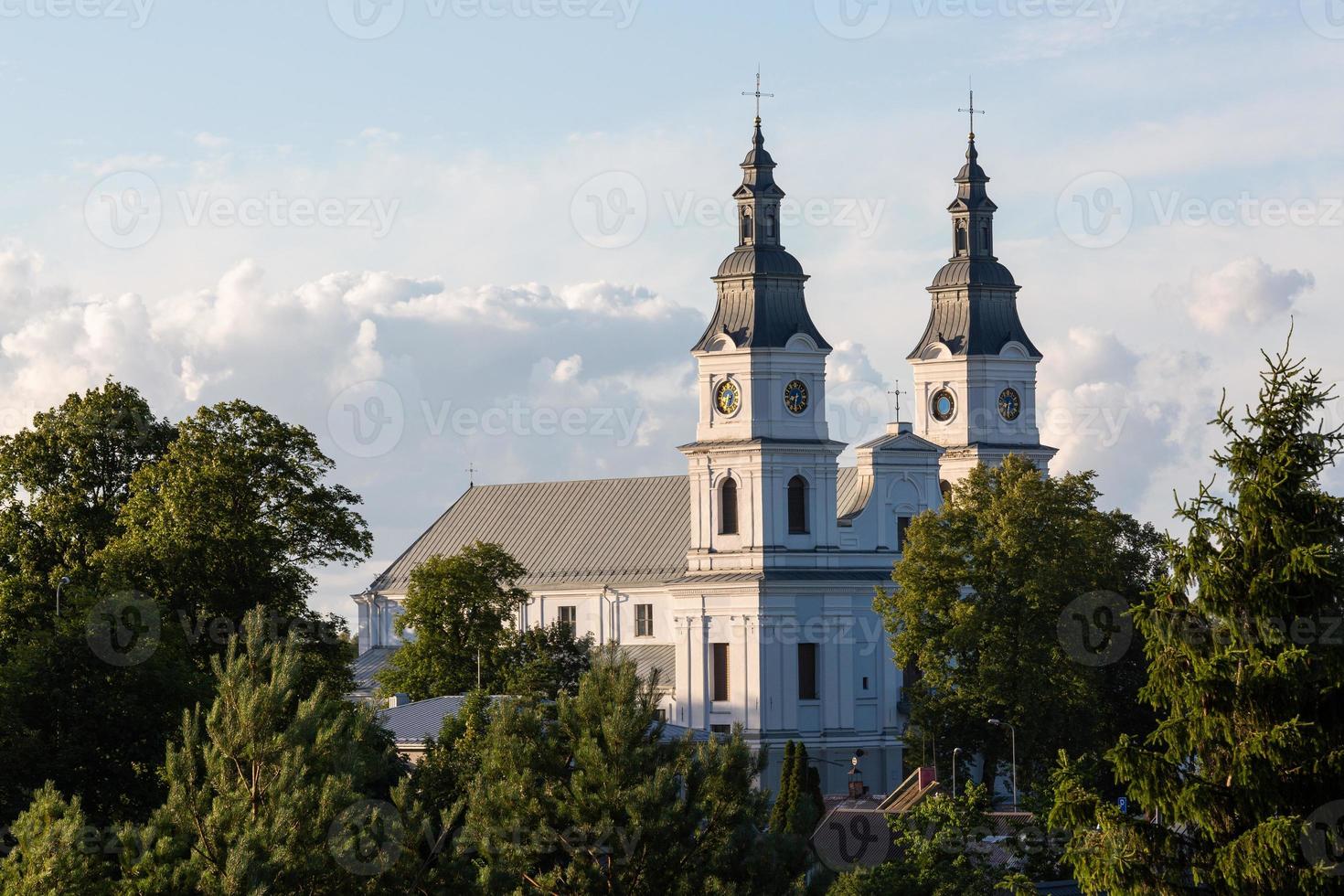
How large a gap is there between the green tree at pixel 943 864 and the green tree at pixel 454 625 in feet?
139

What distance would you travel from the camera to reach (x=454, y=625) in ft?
269

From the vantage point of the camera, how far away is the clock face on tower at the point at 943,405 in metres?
94.8

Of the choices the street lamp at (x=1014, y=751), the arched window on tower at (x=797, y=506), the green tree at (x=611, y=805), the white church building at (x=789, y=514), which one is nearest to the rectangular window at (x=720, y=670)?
the white church building at (x=789, y=514)

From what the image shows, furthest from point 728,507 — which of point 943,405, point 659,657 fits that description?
point 943,405

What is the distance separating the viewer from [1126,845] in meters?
23.9

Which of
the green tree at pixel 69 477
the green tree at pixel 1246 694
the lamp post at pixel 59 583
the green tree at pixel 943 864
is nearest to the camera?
the green tree at pixel 1246 694

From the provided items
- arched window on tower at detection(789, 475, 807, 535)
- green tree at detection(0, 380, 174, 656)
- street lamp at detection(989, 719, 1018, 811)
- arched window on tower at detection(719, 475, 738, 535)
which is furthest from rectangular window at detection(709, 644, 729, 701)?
green tree at detection(0, 380, 174, 656)

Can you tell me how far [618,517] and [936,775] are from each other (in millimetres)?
37549

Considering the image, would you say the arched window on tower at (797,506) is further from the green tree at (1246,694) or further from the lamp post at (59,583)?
the green tree at (1246,694)

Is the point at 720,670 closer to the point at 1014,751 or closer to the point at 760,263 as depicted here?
the point at 760,263

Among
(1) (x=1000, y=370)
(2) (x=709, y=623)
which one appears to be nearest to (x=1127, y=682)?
(2) (x=709, y=623)

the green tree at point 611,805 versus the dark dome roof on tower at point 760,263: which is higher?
the dark dome roof on tower at point 760,263

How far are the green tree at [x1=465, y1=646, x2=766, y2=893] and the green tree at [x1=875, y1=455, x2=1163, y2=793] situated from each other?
35876mm

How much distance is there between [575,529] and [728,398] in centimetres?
1892
